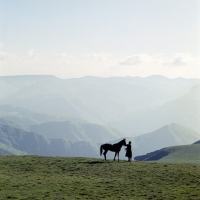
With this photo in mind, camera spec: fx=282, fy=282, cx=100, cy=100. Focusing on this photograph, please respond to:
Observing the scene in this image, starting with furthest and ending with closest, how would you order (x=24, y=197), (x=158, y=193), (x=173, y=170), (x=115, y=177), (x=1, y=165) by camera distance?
(x=1, y=165)
(x=173, y=170)
(x=115, y=177)
(x=158, y=193)
(x=24, y=197)

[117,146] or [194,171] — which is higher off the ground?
[117,146]

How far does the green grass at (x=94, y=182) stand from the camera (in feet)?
79.4

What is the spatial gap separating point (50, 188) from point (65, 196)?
9.73ft

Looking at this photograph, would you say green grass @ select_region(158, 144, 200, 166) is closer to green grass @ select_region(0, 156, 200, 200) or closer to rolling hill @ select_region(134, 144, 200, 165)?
rolling hill @ select_region(134, 144, 200, 165)

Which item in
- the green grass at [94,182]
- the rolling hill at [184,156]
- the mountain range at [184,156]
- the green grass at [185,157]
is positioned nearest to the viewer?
the green grass at [94,182]

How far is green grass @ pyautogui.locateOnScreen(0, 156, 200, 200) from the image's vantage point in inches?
953

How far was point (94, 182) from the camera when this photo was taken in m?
28.0

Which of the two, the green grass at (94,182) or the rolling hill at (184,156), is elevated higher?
the green grass at (94,182)

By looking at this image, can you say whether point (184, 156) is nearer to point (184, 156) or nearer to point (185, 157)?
point (184, 156)

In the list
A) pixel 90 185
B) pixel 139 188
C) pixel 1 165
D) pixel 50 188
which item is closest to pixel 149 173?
pixel 139 188

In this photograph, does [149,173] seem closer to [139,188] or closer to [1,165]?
[139,188]

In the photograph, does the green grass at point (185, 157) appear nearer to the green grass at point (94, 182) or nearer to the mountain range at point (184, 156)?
the mountain range at point (184, 156)

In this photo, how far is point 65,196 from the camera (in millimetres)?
23578

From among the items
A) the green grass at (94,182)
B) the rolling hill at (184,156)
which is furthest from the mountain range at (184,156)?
the green grass at (94,182)
